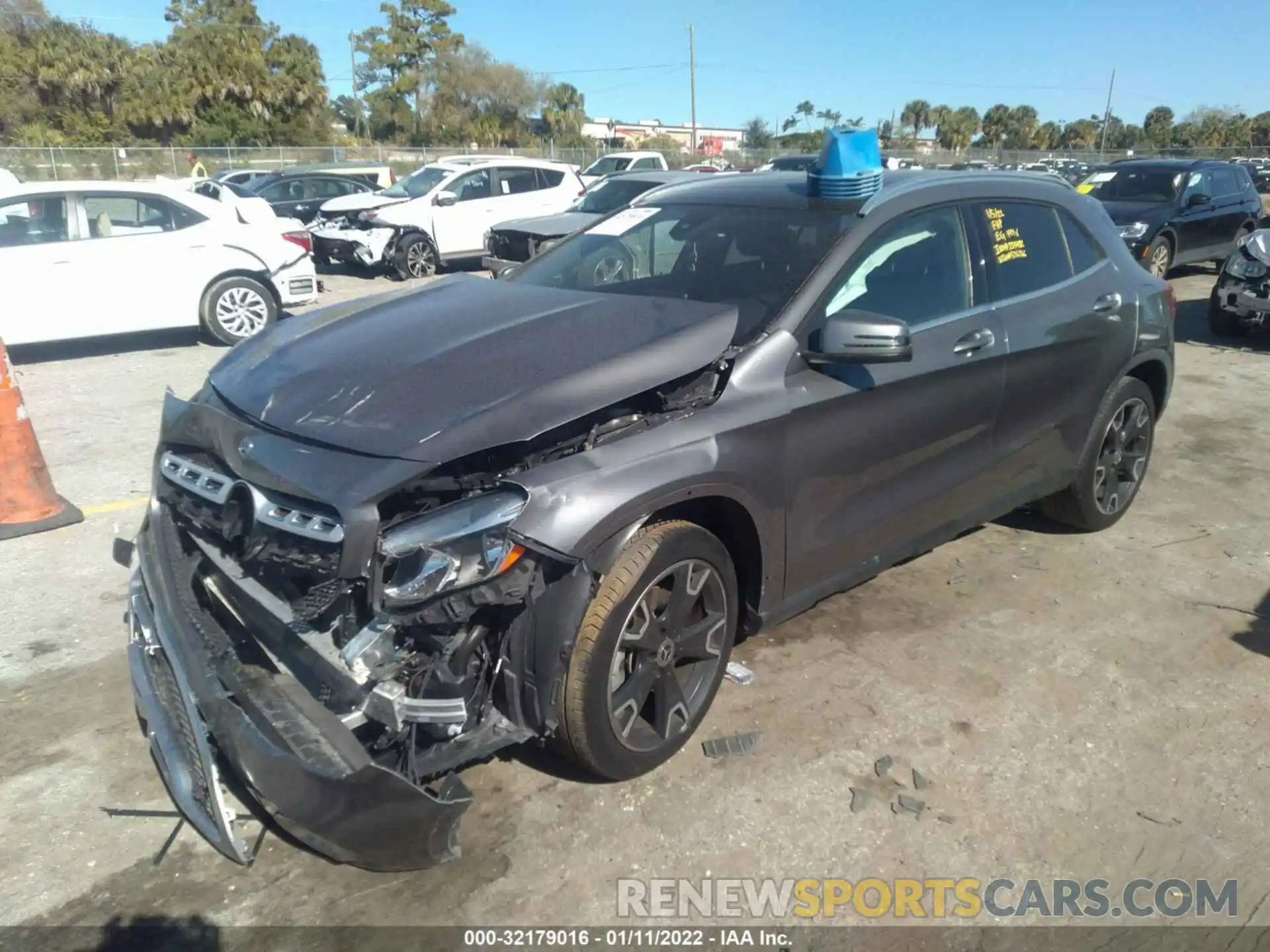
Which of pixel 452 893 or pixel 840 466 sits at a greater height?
pixel 840 466

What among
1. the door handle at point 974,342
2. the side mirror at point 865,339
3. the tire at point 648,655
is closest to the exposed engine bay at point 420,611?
the tire at point 648,655

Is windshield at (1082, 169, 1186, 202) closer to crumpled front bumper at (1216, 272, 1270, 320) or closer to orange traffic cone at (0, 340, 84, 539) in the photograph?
crumpled front bumper at (1216, 272, 1270, 320)

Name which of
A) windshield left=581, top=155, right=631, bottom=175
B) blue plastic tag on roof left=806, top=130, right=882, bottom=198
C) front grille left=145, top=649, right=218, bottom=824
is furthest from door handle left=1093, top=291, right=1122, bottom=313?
windshield left=581, top=155, right=631, bottom=175

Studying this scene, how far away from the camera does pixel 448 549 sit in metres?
2.43

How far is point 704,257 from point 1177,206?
12.3 metres

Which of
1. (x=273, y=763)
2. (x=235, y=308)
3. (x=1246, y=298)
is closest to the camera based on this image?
(x=273, y=763)

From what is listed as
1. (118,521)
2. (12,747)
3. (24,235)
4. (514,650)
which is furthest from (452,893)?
(24,235)

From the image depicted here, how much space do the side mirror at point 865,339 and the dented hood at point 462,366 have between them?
0.34m

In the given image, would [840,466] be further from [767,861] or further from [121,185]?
[121,185]

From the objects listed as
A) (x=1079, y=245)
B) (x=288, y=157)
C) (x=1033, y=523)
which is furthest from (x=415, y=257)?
(x=288, y=157)

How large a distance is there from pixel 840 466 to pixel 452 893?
74.3 inches

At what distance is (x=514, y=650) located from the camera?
2.56 meters

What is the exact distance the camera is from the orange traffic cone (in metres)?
4.94

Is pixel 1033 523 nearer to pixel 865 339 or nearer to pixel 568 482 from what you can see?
pixel 865 339
